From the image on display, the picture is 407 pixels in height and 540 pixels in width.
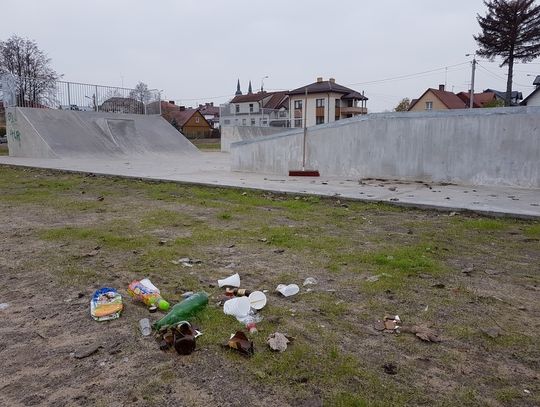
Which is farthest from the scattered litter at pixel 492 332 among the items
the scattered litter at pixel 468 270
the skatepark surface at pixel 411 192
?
the skatepark surface at pixel 411 192

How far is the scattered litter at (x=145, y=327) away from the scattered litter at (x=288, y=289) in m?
1.02

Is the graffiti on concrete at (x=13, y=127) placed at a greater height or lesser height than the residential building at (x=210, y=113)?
lesser

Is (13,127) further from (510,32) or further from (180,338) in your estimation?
(510,32)

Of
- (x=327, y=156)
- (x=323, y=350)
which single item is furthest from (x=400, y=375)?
(x=327, y=156)

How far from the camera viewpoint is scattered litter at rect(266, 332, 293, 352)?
2.45m

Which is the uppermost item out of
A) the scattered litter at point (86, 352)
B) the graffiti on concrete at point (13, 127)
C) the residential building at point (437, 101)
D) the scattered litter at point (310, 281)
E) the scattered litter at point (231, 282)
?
the residential building at point (437, 101)

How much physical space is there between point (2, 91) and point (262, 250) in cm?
A: 2124

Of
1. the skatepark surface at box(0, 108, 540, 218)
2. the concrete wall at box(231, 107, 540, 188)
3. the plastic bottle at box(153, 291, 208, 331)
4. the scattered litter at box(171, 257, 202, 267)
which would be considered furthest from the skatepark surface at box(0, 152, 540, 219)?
the plastic bottle at box(153, 291, 208, 331)

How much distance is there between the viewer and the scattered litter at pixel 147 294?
3.05 metres

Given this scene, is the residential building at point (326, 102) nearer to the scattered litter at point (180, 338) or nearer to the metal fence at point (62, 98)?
the metal fence at point (62, 98)

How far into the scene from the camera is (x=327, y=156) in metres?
11.5

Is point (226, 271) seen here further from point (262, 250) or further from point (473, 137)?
point (473, 137)

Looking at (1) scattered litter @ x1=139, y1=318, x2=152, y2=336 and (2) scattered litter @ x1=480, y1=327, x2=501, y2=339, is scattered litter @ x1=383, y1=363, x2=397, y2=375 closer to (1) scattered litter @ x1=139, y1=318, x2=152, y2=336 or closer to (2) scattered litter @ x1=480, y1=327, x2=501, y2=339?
(2) scattered litter @ x1=480, y1=327, x2=501, y2=339

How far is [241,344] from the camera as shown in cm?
244
